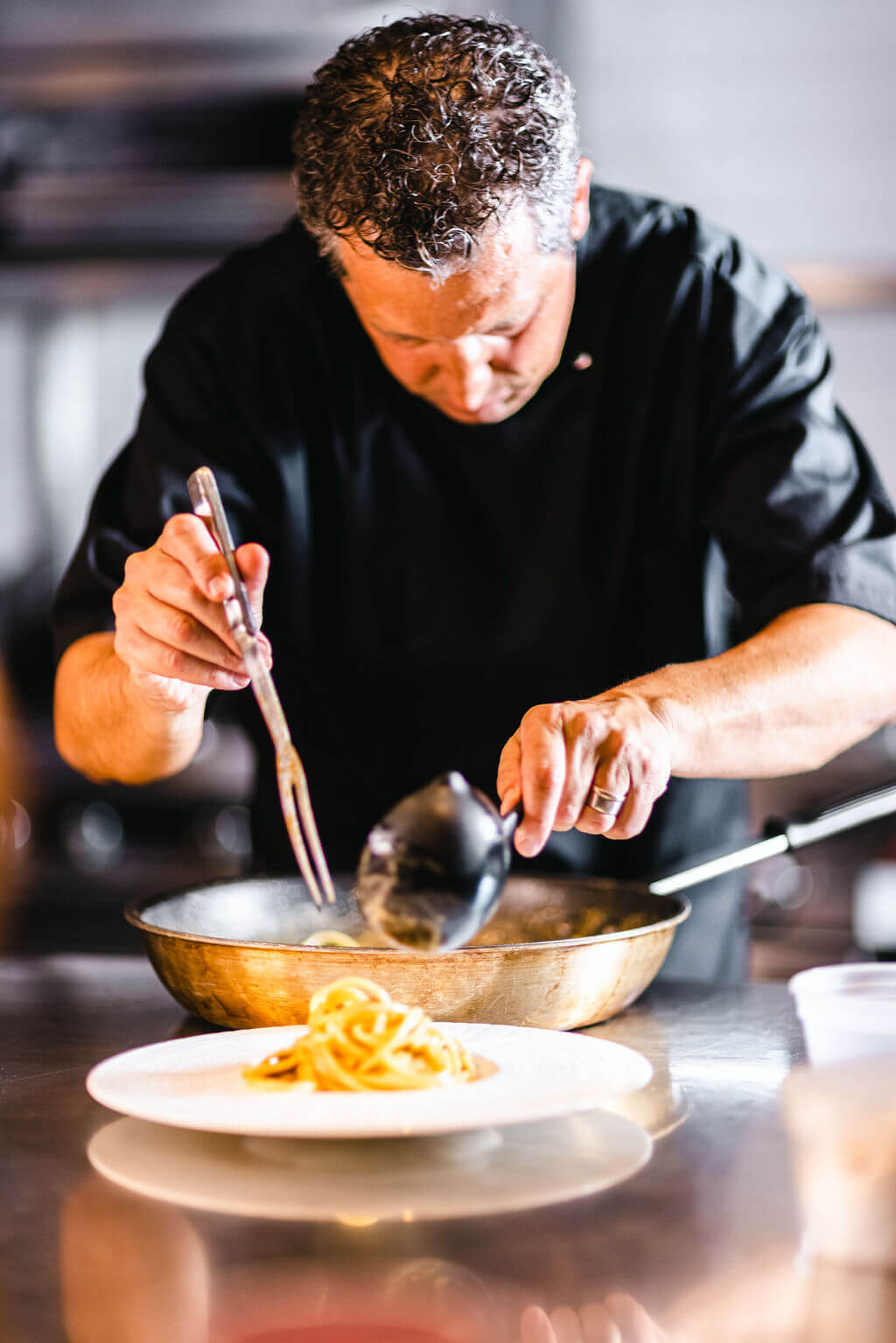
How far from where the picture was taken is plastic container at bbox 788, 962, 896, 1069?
117cm

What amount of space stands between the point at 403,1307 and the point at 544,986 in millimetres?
401

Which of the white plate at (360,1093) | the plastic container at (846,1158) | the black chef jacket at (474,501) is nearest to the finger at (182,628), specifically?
the white plate at (360,1093)

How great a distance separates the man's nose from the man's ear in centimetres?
18

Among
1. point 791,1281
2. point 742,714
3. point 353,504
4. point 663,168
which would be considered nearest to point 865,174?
point 663,168

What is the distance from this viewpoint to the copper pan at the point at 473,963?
1061 mm

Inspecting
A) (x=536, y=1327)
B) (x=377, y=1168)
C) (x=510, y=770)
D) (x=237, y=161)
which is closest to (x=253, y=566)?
(x=510, y=770)

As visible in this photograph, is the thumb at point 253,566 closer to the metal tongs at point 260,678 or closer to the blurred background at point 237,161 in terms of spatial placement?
the metal tongs at point 260,678

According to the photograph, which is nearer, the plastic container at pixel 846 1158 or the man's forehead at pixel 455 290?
the plastic container at pixel 846 1158

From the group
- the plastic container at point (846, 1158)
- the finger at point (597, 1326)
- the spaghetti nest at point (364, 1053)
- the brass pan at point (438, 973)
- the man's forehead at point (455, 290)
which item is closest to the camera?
the finger at point (597, 1326)

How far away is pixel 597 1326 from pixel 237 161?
9.96ft

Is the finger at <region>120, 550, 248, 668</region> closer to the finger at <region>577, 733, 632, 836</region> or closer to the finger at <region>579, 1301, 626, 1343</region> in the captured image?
the finger at <region>577, 733, 632, 836</region>

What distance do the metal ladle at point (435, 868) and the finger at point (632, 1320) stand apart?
13.1 inches

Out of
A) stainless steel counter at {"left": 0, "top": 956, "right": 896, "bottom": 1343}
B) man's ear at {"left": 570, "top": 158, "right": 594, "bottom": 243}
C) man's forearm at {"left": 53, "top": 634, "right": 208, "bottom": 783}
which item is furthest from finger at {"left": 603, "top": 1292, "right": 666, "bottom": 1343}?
man's ear at {"left": 570, "top": 158, "right": 594, "bottom": 243}

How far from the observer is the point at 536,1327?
0.70 meters
